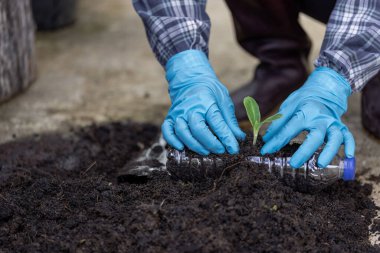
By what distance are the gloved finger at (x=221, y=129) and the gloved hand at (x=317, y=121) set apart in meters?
0.09

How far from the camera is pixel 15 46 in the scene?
2549mm

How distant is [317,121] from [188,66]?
1.56 ft

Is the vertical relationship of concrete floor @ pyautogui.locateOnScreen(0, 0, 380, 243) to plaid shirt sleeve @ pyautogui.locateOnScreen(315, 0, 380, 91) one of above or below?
below

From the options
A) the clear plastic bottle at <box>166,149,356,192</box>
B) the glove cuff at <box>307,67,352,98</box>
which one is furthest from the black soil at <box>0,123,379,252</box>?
the glove cuff at <box>307,67,352,98</box>

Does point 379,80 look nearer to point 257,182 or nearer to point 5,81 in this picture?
point 257,182

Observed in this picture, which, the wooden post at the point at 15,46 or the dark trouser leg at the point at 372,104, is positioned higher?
the wooden post at the point at 15,46

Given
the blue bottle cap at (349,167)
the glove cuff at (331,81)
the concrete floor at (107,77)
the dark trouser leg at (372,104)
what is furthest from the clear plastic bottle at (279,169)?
the dark trouser leg at (372,104)

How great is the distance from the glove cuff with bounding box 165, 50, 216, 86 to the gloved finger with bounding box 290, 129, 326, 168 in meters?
0.43

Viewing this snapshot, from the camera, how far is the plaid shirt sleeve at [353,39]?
5.71 ft

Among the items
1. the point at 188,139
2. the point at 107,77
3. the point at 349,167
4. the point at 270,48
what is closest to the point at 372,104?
the point at 270,48

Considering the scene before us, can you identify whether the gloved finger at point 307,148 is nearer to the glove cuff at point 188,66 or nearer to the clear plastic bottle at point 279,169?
the clear plastic bottle at point 279,169

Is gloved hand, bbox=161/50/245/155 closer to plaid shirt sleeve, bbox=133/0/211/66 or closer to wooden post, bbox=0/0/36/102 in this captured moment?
plaid shirt sleeve, bbox=133/0/211/66

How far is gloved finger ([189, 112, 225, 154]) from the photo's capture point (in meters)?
1.65

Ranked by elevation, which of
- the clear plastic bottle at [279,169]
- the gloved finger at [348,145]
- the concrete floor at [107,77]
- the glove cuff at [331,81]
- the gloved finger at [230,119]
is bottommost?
the concrete floor at [107,77]
